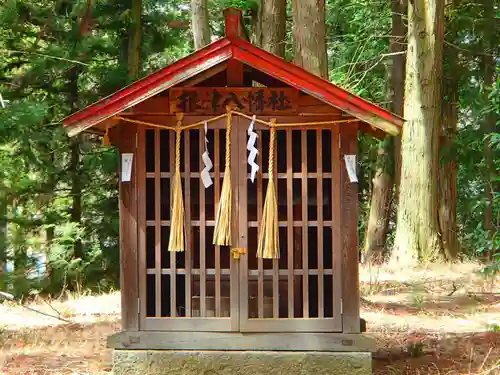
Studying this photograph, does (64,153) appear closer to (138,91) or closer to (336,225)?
(138,91)

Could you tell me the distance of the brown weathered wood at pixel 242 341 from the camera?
6.75m

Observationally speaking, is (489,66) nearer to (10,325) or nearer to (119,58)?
(119,58)

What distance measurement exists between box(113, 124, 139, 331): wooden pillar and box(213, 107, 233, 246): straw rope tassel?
828 mm

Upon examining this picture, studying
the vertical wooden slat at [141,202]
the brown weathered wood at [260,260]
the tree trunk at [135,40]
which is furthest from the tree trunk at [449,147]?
the vertical wooden slat at [141,202]

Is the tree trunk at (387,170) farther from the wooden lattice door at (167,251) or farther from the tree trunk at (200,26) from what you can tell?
the wooden lattice door at (167,251)

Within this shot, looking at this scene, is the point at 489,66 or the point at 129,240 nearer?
the point at 129,240

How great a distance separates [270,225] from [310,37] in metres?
4.29

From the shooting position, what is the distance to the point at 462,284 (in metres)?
12.3

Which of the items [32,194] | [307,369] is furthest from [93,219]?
[307,369]

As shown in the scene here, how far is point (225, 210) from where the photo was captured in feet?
22.3

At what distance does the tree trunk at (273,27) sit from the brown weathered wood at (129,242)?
7.05m

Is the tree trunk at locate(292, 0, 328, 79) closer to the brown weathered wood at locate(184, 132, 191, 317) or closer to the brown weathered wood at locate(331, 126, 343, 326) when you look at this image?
the brown weathered wood at locate(331, 126, 343, 326)

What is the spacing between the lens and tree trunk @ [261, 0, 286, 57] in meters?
13.6

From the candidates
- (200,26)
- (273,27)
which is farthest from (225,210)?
(273,27)
